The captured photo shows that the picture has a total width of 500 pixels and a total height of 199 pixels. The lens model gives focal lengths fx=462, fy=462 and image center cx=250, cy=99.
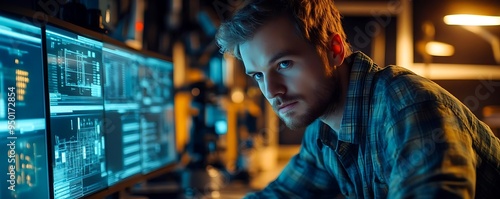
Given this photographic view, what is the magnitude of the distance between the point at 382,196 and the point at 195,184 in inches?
35.1

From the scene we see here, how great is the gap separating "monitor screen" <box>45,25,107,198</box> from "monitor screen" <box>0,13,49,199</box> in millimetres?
19

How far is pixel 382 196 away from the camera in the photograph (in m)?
0.89

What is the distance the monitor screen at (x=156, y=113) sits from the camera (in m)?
1.23

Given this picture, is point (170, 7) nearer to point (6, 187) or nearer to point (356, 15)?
point (356, 15)

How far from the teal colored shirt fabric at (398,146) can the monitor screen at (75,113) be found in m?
0.42

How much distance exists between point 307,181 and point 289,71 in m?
0.39

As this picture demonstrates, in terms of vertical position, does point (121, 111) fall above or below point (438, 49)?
below

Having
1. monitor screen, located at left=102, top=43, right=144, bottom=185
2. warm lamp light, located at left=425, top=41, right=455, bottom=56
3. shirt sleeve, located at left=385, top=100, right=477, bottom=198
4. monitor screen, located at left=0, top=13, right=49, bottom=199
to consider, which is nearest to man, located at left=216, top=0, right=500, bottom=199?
shirt sleeve, located at left=385, top=100, right=477, bottom=198

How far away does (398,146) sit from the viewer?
2.41 ft

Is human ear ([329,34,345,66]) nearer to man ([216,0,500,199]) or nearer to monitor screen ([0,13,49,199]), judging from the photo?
man ([216,0,500,199])

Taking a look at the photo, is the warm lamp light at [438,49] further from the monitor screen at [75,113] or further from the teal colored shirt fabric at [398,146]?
the monitor screen at [75,113]

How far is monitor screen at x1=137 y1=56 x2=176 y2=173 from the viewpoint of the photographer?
4.03 ft

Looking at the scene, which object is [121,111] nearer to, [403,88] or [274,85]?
[274,85]

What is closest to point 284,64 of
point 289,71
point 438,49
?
point 289,71
